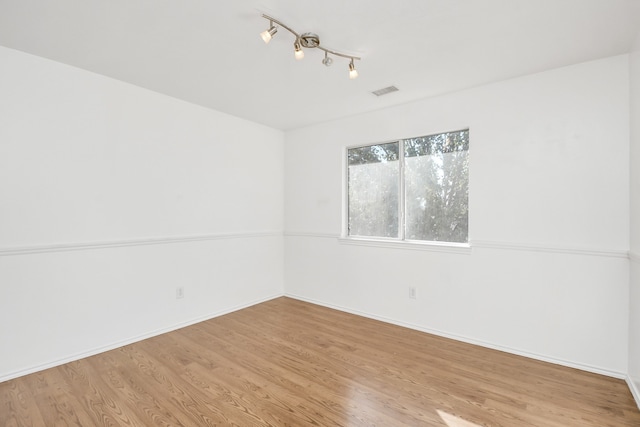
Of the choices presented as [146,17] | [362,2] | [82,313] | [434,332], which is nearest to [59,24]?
[146,17]

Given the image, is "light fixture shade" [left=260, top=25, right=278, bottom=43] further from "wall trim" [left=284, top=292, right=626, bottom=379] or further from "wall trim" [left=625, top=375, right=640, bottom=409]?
"wall trim" [left=625, top=375, right=640, bottom=409]

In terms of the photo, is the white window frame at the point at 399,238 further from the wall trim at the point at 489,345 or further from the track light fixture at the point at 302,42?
the track light fixture at the point at 302,42

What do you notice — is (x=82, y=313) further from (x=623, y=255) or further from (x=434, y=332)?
(x=623, y=255)

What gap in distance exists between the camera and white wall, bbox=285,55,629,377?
2.36m

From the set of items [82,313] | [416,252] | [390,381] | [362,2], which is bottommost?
[390,381]

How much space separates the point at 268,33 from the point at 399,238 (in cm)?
255

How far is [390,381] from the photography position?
7.45 ft

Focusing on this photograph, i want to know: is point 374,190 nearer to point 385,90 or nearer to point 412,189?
point 412,189

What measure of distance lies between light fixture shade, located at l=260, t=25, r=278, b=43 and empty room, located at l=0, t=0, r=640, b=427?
0.02m

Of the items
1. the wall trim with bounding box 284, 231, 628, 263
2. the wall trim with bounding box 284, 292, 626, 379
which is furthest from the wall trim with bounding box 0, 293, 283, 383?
the wall trim with bounding box 284, 231, 628, 263

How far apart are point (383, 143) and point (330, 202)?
1040 mm

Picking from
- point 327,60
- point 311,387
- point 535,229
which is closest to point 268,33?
point 327,60

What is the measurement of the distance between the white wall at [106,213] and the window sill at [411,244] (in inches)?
57.8

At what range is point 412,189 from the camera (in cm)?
351
